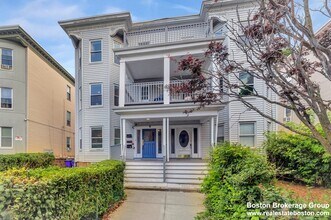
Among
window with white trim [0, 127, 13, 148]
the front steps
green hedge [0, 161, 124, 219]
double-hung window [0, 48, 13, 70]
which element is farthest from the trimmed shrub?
double-hung window [0, 48, 13, 70]

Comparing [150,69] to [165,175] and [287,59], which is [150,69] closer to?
[165,175]

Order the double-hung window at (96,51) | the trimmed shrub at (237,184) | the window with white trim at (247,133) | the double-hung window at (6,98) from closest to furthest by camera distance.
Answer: the trimmed shrub at (237,184) < the window with white trim at (247,133) < the double-hung window at (96,51) < the double-hung window at (6,98)

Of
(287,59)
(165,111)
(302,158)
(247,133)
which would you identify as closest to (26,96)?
(165,111)

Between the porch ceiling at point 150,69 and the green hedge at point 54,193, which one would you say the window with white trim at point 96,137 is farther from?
the green hedge at point 54,193

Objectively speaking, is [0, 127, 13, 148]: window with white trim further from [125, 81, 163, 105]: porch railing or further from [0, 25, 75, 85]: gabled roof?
[125, 81, 163, 105]: porch railing

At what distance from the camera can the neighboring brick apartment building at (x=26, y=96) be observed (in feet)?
53.5

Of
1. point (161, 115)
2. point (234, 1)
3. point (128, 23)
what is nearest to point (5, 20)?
point (128, 23)

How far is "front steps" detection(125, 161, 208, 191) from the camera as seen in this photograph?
32.5 ft

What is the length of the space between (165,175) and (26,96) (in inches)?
551

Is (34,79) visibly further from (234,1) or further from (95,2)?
(234,1)

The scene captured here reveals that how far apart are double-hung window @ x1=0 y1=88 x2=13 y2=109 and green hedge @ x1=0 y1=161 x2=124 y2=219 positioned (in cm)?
1456

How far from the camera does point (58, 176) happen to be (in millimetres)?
4191

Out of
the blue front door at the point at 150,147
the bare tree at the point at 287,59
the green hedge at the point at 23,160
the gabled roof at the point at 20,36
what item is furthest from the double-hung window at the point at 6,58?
the bare tree at the point at 287,59

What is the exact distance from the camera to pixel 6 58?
16.6 metres
